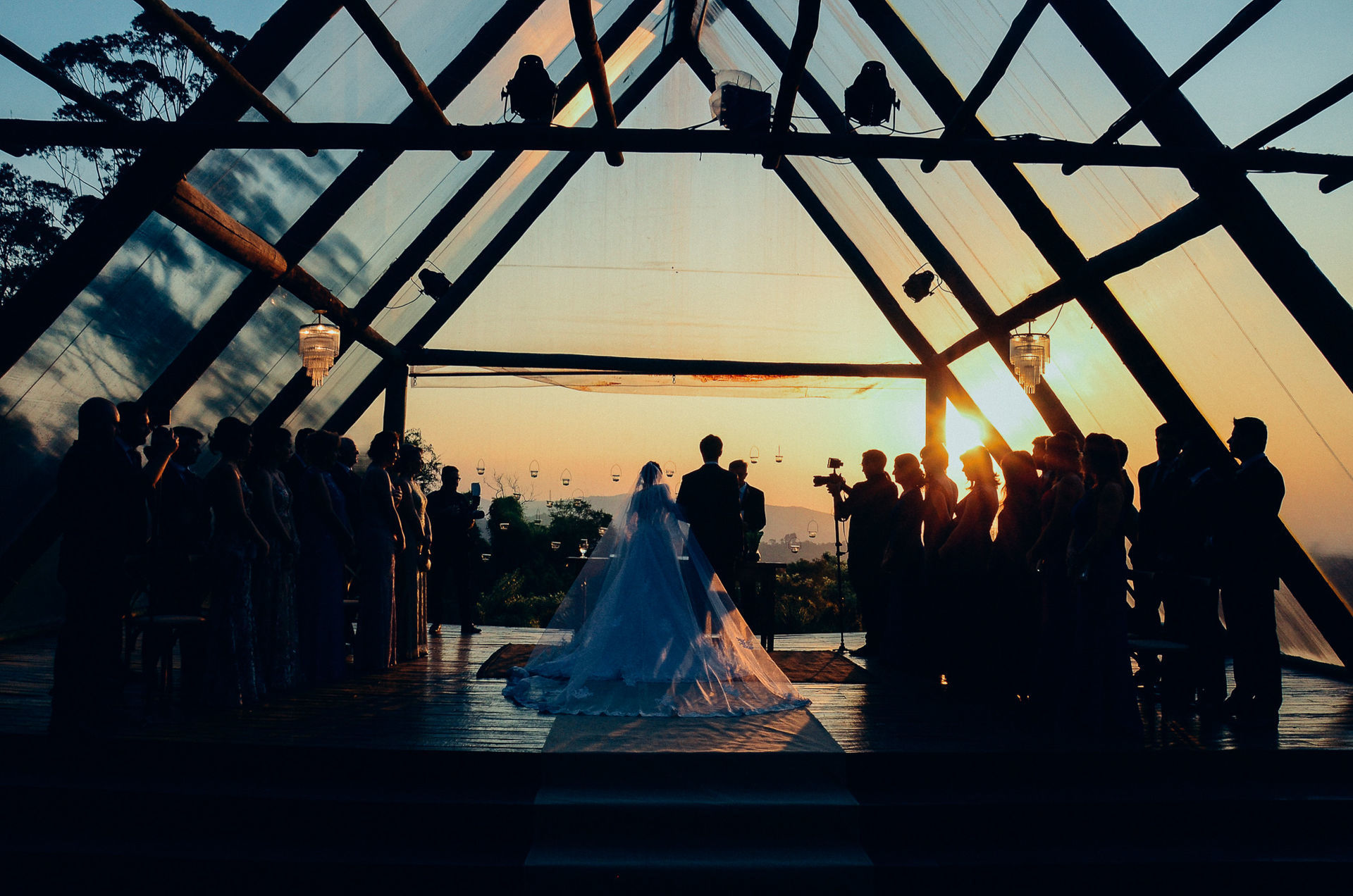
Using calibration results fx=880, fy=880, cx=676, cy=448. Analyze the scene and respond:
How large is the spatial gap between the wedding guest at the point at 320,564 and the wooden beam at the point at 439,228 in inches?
94.6

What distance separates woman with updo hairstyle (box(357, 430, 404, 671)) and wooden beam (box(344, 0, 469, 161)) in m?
1.89

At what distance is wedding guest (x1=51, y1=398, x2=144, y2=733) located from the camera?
11.4 feet

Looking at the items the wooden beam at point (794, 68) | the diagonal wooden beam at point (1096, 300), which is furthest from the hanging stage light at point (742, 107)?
the diagonal wooden beam at point (1096, 300)

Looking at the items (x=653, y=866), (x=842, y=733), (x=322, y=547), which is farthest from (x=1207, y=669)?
(x=322, y=547)

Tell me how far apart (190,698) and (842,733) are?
3.06 meters

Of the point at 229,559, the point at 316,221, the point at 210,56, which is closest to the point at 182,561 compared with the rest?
the point at 229,559

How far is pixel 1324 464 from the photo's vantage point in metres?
4.86

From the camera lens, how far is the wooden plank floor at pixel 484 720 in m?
3.68

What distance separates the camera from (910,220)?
24.0 ft

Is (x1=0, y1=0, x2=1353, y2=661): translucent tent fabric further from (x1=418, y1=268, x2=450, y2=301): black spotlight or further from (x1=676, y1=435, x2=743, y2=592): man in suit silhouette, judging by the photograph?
(x1=676, y1=435, x2=743, y2=592): man in suit silhouette

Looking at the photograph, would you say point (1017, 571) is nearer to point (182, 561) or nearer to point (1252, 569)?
point (1252, 569)

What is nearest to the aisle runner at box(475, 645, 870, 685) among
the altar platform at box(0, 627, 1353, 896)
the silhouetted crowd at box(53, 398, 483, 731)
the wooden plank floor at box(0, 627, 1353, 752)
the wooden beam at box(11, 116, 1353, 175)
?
the wooden plank floor at box(0, 627, 1353, 752)

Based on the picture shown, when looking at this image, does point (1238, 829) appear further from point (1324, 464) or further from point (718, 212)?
point (718, 212)

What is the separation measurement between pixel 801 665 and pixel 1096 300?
3.12 m
